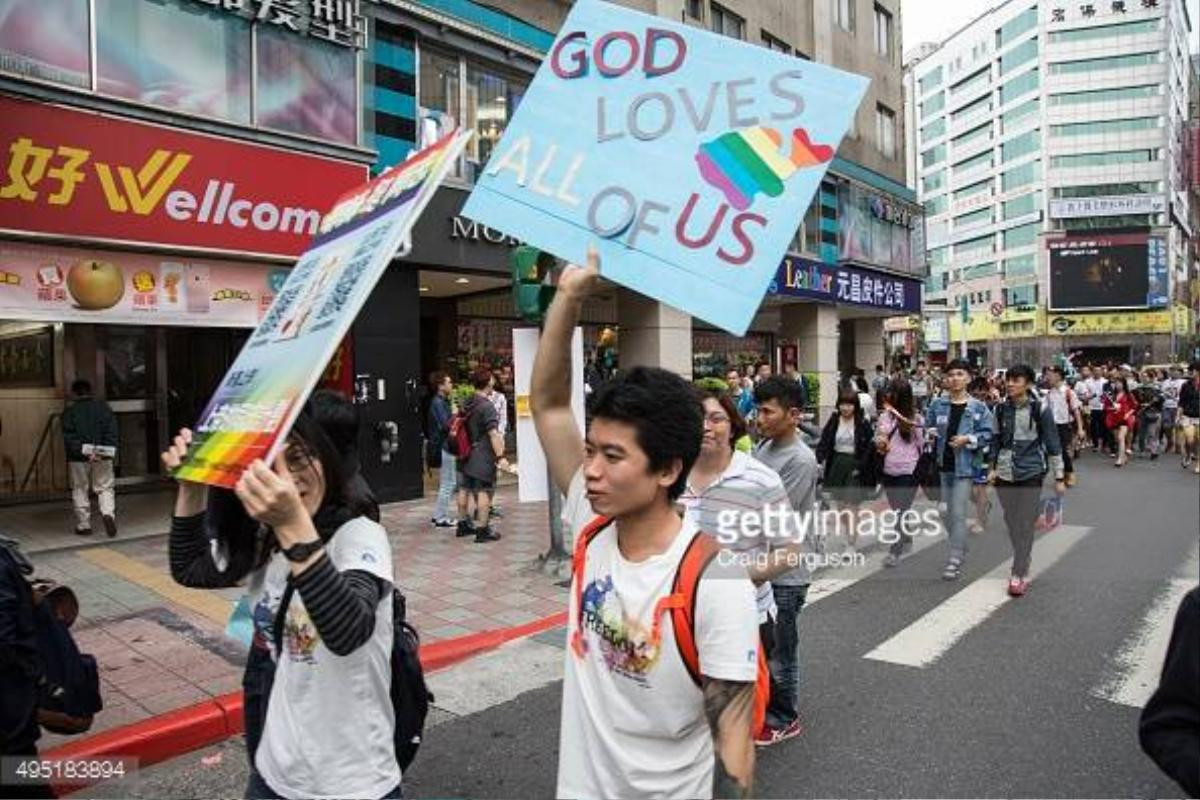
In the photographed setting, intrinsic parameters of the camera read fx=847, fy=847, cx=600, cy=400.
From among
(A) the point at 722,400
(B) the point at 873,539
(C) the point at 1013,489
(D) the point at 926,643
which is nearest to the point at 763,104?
(A) the point at 722,400

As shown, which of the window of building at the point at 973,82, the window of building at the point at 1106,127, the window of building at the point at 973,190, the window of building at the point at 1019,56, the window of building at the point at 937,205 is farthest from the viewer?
the window of building at the point at 937,205

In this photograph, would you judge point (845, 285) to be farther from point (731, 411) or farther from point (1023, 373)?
point (731, 411)

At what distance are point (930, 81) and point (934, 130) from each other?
4.97 meters

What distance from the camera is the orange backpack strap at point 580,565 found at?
6.57ft

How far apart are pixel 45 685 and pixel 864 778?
3249 mm

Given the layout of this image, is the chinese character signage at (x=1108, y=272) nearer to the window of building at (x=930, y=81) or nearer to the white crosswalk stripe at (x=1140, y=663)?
the window of building at (x=930, y=81)

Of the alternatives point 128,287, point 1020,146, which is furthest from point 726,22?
point 1020,146

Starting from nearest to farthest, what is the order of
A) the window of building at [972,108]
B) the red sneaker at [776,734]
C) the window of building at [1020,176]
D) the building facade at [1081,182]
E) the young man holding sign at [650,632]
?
the young man holding sign at [650,632]
the red sneaker at [776,734]
the building facade at [1081,182]
the window of building at [1020,176]
the window of building at [972,108]

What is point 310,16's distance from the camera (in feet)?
34.3

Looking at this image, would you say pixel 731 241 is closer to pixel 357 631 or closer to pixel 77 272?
pixel 357 631

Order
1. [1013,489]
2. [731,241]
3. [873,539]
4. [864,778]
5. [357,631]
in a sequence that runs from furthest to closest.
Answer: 1. [873,539]
2. [1013,489]
3. [864,778]
4. [731,241]
5. [357,631]

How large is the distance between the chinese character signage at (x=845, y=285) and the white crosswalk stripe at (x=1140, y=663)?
13910 millimetres

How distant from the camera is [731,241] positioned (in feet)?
7.41

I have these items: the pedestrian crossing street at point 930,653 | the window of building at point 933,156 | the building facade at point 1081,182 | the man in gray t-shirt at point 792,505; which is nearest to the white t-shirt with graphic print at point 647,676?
the man in gray t-shirt at point 792,505
